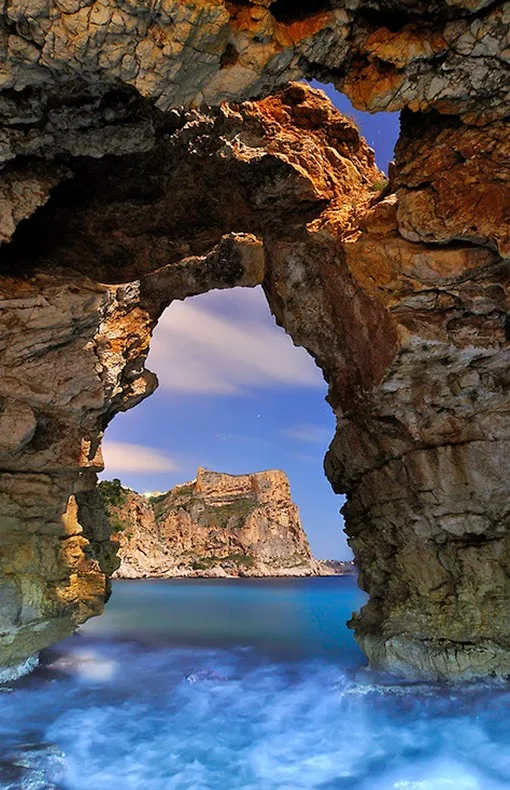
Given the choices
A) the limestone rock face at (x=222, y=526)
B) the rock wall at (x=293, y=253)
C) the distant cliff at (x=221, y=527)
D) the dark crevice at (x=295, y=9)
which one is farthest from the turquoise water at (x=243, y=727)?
the limestone rock face at (x=222, y=526)

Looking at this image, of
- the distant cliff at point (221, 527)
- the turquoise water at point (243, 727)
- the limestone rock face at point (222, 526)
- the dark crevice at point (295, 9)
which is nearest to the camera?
the dark crevice at point (295, 9)

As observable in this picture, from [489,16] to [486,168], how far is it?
2.82 m

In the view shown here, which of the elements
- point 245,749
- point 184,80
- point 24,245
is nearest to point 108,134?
point 184,80

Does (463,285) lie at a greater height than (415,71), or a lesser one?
lesser

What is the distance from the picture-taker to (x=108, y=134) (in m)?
9.66

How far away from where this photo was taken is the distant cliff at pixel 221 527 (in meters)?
99.9

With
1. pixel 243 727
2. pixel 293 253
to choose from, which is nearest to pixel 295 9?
pixel 293 253

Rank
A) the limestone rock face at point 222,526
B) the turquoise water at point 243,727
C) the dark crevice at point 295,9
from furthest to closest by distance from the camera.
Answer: the limestone rock face at point 222,526 < the turquoise water at point 243,727 < the dark crevice at point 295,9

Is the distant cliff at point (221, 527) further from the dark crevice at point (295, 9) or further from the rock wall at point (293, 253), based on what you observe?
the dark crevice at point (295, 9)

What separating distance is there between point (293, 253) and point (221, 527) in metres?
95.1

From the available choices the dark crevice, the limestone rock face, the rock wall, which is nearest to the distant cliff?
the limestone rock face

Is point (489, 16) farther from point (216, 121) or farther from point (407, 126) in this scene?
point (216, 121)

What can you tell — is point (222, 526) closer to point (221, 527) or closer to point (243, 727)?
point (221, 527)

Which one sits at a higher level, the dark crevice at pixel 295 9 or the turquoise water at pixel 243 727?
the dark crevice at pixel 295 9
